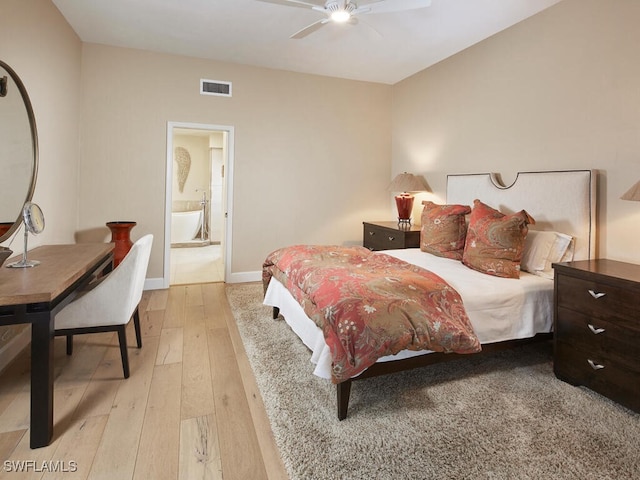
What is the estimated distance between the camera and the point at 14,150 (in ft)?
8.19

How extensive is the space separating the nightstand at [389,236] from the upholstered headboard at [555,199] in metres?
0.83

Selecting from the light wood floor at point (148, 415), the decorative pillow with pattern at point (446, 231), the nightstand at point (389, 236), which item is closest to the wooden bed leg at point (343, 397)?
the light wood floor at point (148, 415)

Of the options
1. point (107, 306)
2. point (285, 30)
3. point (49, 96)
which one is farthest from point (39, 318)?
point (285, 30)

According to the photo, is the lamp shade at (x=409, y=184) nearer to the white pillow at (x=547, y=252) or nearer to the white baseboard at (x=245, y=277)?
the white pillow at (x=547, y=252)

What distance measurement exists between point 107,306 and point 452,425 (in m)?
2.03

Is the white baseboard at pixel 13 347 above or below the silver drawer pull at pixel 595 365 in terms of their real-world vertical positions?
below

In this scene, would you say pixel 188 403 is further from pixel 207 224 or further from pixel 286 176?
pixel 207 224

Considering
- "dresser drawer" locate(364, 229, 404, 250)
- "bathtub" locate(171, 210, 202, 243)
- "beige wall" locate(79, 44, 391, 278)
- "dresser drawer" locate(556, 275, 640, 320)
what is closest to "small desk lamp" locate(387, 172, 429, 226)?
"dresser drawer" locate(364, 229, 404, 250)

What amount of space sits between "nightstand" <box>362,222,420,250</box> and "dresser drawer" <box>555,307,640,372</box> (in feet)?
6.04

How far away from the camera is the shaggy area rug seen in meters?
1.57

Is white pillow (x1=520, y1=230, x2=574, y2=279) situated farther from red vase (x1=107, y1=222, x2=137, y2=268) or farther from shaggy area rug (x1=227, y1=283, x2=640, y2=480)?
red vase (x1=107, y1=222, x2=137, y2=268)

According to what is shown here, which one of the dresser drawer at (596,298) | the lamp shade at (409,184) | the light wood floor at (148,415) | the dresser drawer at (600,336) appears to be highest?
the lamp shade at (409,184)

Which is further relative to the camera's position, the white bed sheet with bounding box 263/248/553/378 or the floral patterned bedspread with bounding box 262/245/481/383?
the white bed sheet with bounding box 263/248/553/378

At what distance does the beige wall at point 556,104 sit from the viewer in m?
2.47
